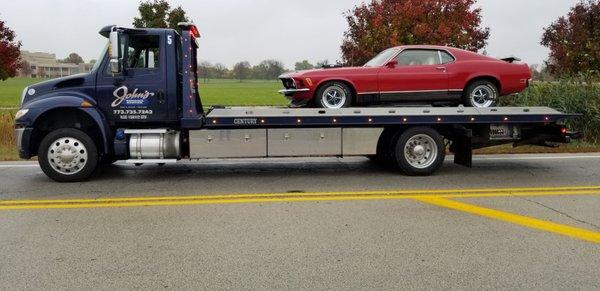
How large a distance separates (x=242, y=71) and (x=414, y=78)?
1240cm

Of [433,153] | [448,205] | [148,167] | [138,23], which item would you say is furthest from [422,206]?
[138,23]

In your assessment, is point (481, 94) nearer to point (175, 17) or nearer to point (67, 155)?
point (67, 155)

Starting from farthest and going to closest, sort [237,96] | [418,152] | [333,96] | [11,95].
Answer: [11,95] → [237,96] → [333,96] → [418,152]

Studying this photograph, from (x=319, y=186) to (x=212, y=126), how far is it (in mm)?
2003

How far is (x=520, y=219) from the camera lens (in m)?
6.28

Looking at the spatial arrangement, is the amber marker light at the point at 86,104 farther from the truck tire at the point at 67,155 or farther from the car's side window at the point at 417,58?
the car's side window at the point at 417,58

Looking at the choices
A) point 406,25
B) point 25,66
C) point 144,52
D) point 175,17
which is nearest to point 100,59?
point 144,52

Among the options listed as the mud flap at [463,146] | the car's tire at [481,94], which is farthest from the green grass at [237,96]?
the mud flap at [463,146]

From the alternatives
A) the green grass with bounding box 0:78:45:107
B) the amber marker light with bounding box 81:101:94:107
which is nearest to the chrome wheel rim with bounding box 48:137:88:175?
the amber marker light with bounding box 81:101:94:107

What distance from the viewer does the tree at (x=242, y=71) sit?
20.8 metres

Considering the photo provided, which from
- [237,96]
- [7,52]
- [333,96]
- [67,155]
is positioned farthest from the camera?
[237,96]

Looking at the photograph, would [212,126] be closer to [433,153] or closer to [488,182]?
[433,153]

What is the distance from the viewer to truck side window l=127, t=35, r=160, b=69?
876cm

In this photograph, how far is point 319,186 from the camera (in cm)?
834
